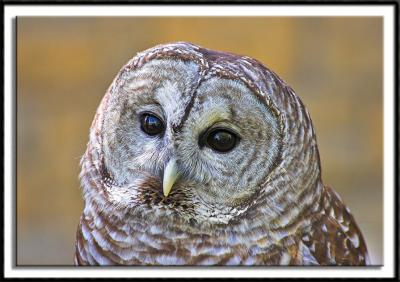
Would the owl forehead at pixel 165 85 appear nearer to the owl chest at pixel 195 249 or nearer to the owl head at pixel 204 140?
the owl head at pixel 204 140

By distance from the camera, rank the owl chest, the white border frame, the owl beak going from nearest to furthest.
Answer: the owl beak
the owl chest
the white border frame

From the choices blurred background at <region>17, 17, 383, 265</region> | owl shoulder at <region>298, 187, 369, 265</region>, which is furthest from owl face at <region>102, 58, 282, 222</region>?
blurred background at <region>17, 17, 383, 265</region>

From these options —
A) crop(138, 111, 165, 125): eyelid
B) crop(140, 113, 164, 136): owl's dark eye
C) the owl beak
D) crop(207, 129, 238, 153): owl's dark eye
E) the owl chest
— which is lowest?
the owl chest

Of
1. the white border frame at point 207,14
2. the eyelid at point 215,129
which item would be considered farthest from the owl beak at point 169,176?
the white border frame at point 207,14

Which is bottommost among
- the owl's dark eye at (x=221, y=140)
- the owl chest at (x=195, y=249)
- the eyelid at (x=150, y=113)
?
the owl chest at (x=195, y=249)

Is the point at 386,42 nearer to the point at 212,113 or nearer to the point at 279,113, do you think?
the point at 279,113

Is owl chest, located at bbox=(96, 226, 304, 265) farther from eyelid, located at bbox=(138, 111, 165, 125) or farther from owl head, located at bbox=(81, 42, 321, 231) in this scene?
eyelid, located at bbox=(138, 111, 165, 125)

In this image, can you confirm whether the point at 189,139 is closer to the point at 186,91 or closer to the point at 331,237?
the point at 186,91
